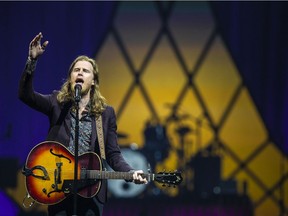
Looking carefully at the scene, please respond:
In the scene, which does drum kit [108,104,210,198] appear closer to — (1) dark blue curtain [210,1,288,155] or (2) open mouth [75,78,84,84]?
(1) dark blue curtain [210,1,288,155]

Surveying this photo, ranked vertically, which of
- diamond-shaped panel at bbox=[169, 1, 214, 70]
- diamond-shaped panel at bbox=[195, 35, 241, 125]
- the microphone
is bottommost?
the microphone

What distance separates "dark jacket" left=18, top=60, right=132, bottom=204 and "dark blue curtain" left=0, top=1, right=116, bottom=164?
389 cm

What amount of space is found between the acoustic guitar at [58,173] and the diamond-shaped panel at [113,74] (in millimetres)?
3964

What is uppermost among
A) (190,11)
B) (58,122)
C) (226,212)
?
(190,11)

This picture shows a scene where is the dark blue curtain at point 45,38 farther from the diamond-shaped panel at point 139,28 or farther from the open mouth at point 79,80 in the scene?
the open mouth at point 79,80

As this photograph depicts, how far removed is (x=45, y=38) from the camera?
25.9 ft

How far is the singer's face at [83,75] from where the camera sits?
4066 mm

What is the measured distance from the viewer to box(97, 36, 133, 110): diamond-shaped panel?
790 centimetres

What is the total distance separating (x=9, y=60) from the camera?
794 centimetres

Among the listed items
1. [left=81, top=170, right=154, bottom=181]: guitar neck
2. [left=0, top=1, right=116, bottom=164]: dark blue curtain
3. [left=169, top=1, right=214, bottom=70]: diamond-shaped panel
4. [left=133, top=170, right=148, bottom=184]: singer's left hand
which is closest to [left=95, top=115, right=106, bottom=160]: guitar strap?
[left=81, top=170, right=154, bottom=181]: guitar neck

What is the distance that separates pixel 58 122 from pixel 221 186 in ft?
13.6

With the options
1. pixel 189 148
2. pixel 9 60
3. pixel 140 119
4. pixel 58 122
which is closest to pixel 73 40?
pixel 9 60

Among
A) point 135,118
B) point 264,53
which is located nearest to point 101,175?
point 135,118

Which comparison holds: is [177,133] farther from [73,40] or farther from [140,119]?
[73,40]
